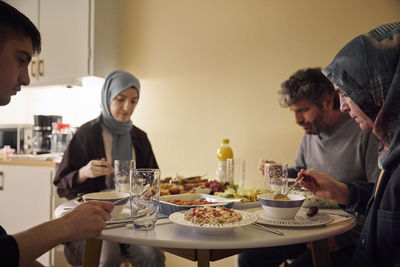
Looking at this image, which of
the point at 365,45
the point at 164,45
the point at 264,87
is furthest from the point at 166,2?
the point at 365,45

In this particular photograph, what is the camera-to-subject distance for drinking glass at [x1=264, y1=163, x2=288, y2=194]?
130cm

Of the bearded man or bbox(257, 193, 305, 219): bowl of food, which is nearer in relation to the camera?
bbox(257, 193, 305, 219): bowl of food

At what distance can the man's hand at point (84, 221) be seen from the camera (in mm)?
792

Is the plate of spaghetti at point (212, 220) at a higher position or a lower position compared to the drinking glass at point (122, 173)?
lower

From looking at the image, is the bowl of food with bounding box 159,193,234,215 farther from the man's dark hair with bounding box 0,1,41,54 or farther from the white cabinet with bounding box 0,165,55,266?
the white cabinet with bounding box 0,165,55,266

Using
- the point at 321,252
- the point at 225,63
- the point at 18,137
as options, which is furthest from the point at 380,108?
the point at 18,137

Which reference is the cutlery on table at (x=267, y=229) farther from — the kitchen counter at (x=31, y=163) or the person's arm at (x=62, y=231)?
the kitchen counter at (x=31, y=163)

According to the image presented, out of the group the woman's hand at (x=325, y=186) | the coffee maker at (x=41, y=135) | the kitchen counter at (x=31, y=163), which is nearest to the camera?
the woman's hand at (x=325, y=186)

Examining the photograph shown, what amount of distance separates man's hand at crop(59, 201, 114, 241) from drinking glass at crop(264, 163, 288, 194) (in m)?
0.71

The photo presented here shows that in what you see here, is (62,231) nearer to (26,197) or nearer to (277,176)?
(277,176)

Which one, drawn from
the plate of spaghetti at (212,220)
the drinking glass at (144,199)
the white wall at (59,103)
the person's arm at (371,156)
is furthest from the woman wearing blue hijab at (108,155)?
the person's arm at (371,156)

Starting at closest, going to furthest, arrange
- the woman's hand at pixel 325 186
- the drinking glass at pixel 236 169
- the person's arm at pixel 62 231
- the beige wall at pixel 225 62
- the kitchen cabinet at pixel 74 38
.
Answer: the person's arm at pixel 62 231 → the woman's hand at pixel 325 186 → the drinking glass at pixel 236 169 → the beige wall at pixel 225 62 → the kitchen cabinet at pixel 74 38

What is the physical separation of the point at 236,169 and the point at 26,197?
71.1 inches

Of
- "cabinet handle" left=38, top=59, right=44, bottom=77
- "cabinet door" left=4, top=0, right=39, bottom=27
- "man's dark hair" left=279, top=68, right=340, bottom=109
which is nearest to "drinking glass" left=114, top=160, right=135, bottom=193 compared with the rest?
"man's dark hair" left=279, top=68, right=340, bottom=109
